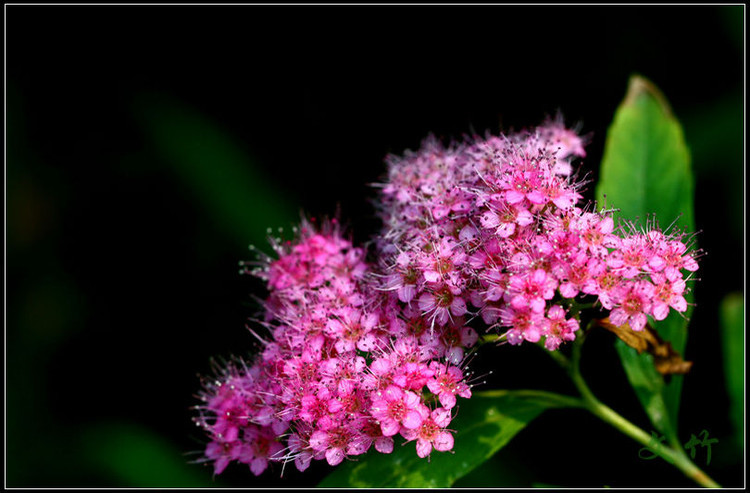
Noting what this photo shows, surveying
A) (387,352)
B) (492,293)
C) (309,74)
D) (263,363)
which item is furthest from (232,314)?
(492,293)

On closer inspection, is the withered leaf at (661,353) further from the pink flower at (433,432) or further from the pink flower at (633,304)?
the pink flower at (433,432)

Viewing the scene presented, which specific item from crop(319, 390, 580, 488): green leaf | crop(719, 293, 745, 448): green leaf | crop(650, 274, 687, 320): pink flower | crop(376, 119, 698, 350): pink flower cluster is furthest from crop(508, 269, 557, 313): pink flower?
crop(719, 293, 745, 448): green leaf

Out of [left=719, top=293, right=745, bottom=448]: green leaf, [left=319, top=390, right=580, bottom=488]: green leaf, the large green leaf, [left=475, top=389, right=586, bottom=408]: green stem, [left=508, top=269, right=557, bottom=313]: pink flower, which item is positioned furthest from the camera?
[left=719, top=293, right=745, bottom=448]: green leaf

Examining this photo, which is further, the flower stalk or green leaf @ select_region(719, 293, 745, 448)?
green leaf @ select_region(719, 293, 745, 448)

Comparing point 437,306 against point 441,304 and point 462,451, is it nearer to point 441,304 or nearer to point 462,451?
point 441,304

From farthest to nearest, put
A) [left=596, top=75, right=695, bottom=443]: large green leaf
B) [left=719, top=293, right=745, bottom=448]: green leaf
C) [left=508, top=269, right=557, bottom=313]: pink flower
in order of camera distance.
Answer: [left=719, top=293, right=745, bottom=448]: green leaf
[left=596, top=75, right=695, bottom=443]: large green leaf
[left=508, top=269, right=557, bottom=313]: pink flower

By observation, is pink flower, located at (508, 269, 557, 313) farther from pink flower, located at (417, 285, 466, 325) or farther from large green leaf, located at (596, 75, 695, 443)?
large green leaf, located at (596, 75, 695, 443)

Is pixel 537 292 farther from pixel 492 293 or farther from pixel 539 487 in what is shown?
pixel 539 487
